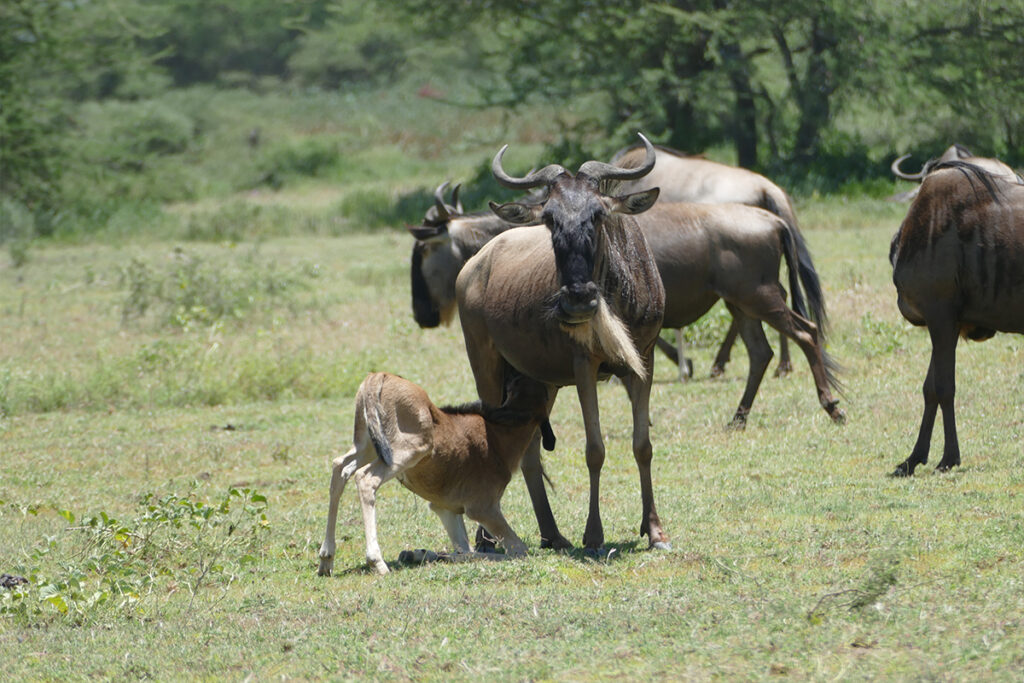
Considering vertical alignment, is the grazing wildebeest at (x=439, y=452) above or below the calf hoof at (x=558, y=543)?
above

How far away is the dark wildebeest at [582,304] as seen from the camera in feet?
21.1

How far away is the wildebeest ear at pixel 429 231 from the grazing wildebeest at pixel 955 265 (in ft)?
15.6

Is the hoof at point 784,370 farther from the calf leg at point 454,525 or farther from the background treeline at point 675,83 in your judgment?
the background treeline at point 675,83

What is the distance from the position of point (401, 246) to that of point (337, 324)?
7.77 m

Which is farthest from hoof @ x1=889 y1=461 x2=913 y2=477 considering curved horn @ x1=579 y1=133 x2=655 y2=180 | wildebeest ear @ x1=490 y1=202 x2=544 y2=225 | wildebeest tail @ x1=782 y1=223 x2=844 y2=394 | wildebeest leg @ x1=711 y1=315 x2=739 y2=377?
wildebeest leg @ x1=711 y1=315 x2=739 y2=377

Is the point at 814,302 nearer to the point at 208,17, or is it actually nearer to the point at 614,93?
the point at 614,93

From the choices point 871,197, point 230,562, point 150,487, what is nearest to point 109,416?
point 150,487

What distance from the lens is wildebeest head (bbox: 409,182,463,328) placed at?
11.6m

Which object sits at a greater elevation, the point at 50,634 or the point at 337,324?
the point at 50,634

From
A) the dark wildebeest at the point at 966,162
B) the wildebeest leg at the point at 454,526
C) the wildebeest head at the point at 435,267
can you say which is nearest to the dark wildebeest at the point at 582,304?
the wildebeest leg at the point at 454,526

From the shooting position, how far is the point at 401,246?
2336cm

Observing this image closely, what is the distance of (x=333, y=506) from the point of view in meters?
6.72

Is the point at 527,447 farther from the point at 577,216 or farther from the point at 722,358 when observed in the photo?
the point at 722,358

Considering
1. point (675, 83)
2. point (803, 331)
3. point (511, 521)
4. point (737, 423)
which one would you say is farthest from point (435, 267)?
point (675, 83)
